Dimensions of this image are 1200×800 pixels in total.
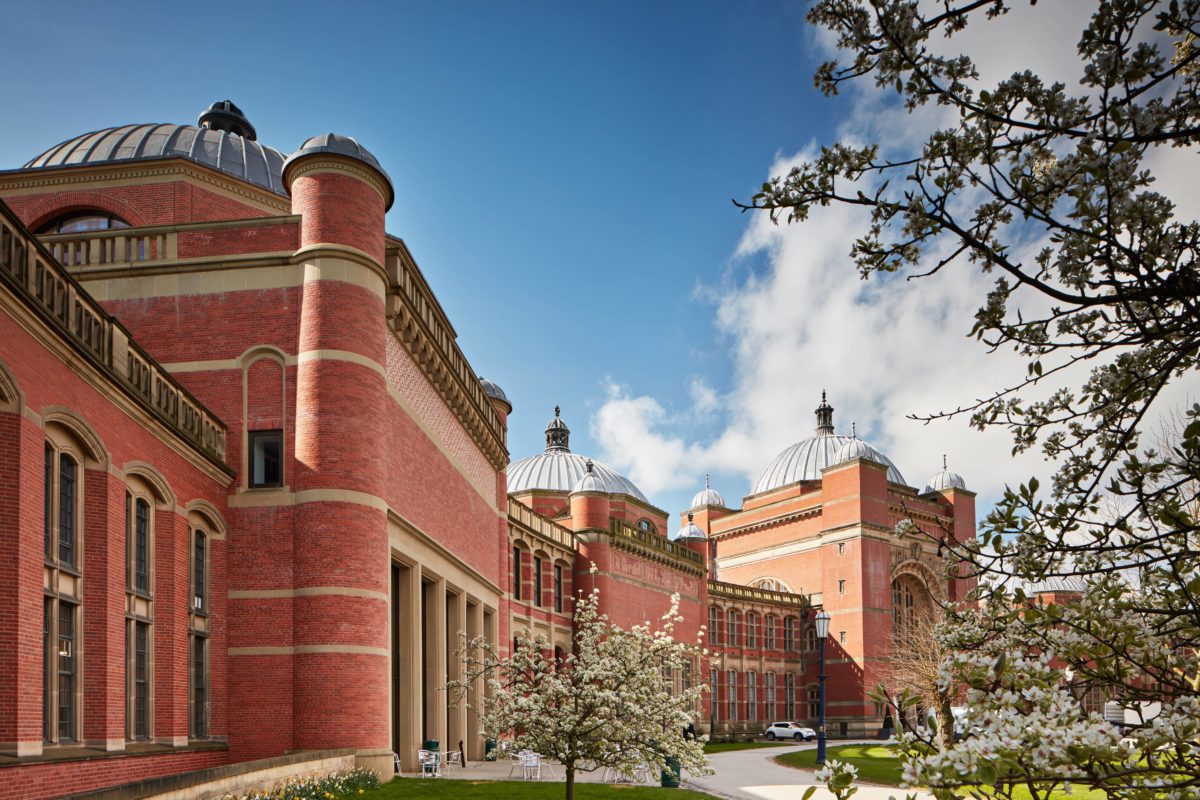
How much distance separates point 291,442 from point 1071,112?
1774 cm

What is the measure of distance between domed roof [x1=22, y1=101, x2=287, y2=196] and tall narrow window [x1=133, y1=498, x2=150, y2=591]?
13.4 meters

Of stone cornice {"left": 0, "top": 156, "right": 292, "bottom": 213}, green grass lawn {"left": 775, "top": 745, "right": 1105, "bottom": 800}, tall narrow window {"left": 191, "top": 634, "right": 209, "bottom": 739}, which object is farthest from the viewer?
stone cornice {"left": 0, "top": 156, "right": 292, "bottom": 213}

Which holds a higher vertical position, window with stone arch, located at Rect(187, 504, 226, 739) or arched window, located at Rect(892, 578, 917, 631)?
window with stone arch, located at Rect(187, 504, 226, 739)

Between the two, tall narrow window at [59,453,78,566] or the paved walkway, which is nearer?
tall narrow window at [59,453,78,566]

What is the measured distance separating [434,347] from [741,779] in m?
13.3

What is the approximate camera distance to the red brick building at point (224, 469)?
43.0 feet

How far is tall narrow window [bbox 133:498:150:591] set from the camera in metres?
15.8

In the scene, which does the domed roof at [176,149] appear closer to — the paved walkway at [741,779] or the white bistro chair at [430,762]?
the white bistro chair at [430,762]

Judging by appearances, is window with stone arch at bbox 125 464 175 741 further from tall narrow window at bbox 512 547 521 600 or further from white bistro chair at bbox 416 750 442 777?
tall narrow window at bbox 512 547 521 600

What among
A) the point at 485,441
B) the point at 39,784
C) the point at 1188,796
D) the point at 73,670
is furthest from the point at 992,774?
the point at 485,441

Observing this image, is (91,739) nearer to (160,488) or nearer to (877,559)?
(160,488)

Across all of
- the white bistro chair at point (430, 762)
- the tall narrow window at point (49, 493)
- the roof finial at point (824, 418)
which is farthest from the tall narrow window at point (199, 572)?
the roof finial at point (824, 418)

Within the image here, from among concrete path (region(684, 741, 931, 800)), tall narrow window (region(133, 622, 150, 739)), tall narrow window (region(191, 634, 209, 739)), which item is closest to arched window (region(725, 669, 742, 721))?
concrete path (region(684, 741, 931, 800))

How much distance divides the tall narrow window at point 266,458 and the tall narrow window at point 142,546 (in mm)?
3669
